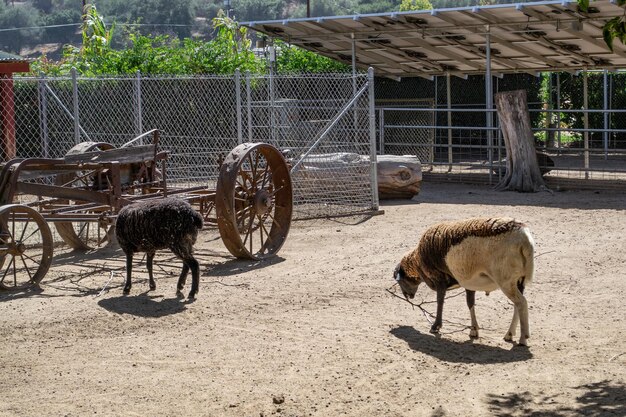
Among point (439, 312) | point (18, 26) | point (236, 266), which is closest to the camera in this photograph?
point (439, 312)

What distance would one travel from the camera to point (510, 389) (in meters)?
6.42

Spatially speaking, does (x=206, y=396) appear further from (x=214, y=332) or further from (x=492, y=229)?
(x=492, y=229)

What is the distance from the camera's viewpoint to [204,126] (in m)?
18.5

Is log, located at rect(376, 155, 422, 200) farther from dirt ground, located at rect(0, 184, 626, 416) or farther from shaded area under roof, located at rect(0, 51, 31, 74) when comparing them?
shaded area under roof, located at rect(0, 51, 31, 74)

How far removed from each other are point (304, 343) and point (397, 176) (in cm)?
824

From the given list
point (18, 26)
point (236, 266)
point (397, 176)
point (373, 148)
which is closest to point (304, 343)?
point (236, 266)

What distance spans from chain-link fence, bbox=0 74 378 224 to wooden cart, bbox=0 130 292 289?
250 cm

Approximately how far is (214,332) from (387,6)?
293 ft

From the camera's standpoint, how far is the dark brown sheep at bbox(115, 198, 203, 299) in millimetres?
8977

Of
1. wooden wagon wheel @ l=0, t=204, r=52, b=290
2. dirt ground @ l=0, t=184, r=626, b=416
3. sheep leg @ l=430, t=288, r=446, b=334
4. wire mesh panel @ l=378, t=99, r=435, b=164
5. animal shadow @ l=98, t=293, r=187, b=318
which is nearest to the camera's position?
dirt ground @ l=0, t=184, r=626, b=416

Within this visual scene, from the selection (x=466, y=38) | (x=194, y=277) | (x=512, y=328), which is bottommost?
(x=512, y=328)

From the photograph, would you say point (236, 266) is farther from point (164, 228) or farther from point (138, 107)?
point (138, 107)

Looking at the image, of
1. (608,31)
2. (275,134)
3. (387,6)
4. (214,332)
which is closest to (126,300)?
(214,332)

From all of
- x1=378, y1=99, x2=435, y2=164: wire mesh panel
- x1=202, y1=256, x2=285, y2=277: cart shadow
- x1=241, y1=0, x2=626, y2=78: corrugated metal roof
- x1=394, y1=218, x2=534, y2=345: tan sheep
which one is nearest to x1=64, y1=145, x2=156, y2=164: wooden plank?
x1=202, y1=256, x2=285, y2=277: cart shadow
